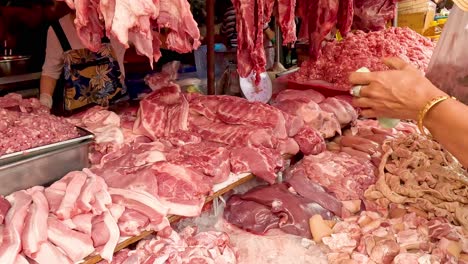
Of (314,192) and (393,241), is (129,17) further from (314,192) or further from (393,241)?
(393,241)

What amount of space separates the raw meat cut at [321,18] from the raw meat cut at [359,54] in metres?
0.59

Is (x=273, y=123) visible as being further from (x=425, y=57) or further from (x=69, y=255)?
(x=425, y=57)

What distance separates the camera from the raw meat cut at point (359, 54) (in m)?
4.74

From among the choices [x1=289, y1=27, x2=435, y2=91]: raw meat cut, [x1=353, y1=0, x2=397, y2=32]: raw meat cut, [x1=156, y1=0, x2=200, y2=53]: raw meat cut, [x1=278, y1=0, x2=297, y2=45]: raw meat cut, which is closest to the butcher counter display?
[x1=278, y1=0, x2=297, y2=45]: raw meat cut

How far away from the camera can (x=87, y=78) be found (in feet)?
13.8

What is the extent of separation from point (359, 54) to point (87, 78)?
9.43ft

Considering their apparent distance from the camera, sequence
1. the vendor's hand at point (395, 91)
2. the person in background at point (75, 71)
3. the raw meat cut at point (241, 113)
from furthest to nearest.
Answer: the person in background at point (75, 71), the raw meat cut at point (241, 113), the vendor's hand at point (395, 91)

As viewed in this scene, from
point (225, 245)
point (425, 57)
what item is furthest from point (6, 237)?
point (425, 57)

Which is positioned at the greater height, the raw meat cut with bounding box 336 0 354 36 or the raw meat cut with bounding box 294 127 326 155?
the raw meat cut with bounding box 336 0 354 36

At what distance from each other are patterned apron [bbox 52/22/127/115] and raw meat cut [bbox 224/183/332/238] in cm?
Answer: 192

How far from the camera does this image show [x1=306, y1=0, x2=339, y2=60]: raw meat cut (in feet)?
13.4

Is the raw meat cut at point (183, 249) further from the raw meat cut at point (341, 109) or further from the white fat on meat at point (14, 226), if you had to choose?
the raw meat cut at point (341, 109)

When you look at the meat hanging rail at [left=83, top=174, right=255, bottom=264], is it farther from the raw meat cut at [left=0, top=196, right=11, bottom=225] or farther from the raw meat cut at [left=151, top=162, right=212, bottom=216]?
the raw meat cut at [left=0, top=196, right=11, bottom=225]

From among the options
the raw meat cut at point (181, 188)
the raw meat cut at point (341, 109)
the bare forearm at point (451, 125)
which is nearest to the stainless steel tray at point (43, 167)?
the raw meat cut at point (181, 188)
